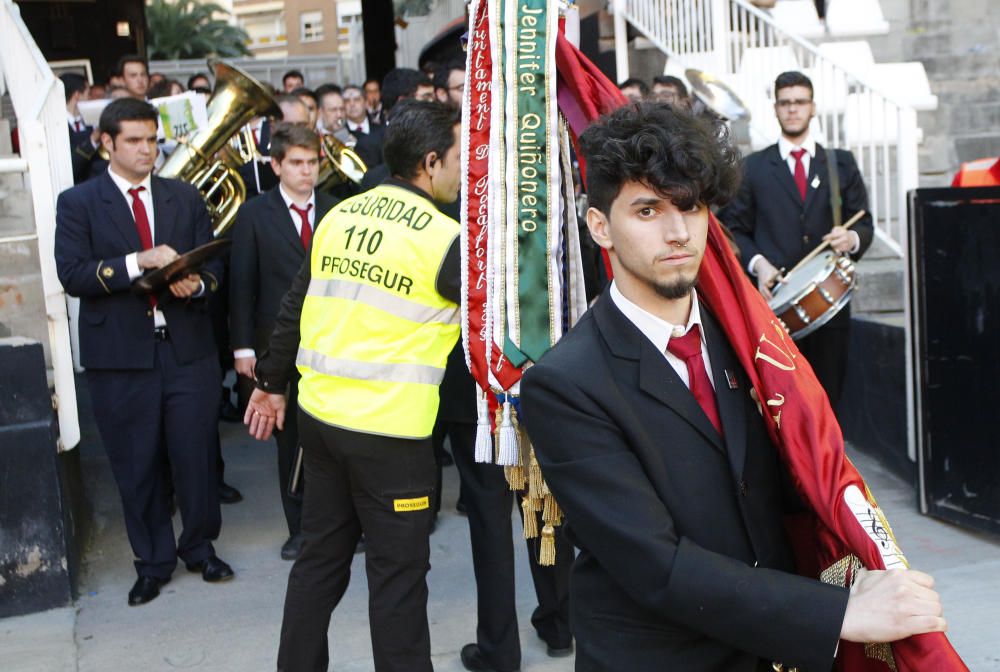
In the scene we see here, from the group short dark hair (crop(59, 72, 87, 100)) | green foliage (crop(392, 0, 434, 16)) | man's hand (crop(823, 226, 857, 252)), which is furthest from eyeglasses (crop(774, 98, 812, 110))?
green foliage (crop(392, 0, 434, 16))

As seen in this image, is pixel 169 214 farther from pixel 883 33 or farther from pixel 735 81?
pixel 883 33

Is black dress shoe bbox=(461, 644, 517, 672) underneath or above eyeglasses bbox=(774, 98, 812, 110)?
underneath

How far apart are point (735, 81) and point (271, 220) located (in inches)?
208

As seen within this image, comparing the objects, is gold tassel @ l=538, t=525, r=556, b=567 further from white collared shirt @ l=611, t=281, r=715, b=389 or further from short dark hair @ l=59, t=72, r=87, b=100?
short dark hair @ l=59, t=72, r=87, b=100

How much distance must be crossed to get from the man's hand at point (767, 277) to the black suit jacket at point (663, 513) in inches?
158

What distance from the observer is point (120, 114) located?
5.57 meters

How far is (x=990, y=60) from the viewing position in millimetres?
12398

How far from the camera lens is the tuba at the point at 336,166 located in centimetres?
779

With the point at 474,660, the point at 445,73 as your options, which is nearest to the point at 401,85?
the point at 445,73

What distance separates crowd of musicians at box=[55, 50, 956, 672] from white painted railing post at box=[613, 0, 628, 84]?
13.6ft

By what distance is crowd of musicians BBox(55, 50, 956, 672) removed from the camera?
13.1 feet

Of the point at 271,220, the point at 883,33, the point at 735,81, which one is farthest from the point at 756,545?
the point at 883,33

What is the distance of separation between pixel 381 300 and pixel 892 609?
7.53 feet

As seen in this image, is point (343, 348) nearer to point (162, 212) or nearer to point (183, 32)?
point (162, 212)
